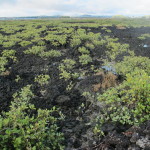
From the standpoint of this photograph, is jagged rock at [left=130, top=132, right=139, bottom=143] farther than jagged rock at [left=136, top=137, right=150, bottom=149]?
Yes

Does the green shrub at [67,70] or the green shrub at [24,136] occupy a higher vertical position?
the green shrub at [67,70]

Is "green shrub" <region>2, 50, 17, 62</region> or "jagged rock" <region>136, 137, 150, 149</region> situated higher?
"green shrub" <region>2, 50, 17, 62</region>

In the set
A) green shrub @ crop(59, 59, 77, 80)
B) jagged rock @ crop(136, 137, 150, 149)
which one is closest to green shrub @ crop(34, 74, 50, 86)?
green shrub @ crop(59, 59, 77, 80)

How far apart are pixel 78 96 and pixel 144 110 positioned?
3.12m

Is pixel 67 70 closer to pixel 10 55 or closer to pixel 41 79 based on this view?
pixel 41 79

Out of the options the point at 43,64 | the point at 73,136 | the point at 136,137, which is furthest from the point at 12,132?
the point at 43,64

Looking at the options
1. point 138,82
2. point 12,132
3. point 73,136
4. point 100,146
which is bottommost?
point 73,136

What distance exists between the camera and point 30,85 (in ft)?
27.3

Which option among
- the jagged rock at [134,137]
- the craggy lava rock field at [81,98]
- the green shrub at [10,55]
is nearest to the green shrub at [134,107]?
the craggy lava rock field at [81,98]

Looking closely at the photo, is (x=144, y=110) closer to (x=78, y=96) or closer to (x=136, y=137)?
(x=136, y=137)

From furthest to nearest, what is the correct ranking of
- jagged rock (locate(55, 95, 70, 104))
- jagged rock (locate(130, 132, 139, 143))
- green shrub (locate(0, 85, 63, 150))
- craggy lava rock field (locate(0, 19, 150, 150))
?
jagged rock (locate(55, 95, 70, 104)) < craggy lava rock field (locate(0, 19, 150, 150)) < jagged rock (locate(130, 132, 139, 143)) < green shrub (locate(0, 85, 63, 150))

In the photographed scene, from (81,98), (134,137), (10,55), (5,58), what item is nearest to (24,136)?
(134,137)

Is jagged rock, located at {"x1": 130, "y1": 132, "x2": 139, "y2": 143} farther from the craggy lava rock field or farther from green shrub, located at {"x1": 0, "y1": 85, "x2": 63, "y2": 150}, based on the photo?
green shrub, located at {"x1": 0, "y1": 85, "x2": 63, "y2": 150}

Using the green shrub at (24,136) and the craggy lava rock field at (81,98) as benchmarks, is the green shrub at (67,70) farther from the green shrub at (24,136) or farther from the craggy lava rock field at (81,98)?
the green shrub at (24,136)
